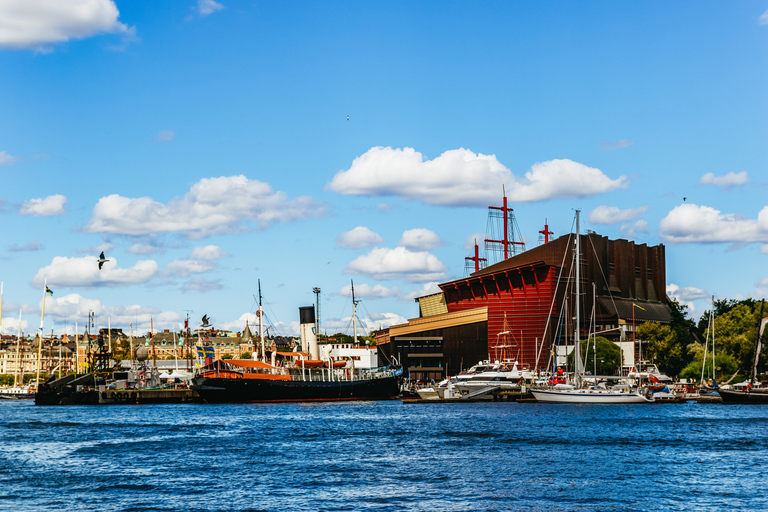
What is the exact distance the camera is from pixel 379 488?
39250 millimetres

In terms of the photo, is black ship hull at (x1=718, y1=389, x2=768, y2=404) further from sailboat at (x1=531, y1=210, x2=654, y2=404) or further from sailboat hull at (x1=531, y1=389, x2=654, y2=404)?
sailboat hull at (x1=531, y1=389, x2=654, y2=404)

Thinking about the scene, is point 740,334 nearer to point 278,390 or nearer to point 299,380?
point 299,380

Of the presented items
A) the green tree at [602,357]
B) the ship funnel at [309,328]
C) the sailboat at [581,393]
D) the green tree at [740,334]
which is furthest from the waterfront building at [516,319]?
the sailboat at [581,393]

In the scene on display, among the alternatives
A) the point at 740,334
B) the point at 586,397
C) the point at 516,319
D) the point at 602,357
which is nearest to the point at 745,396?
the point at 586,397

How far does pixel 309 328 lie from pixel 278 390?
19.6 m

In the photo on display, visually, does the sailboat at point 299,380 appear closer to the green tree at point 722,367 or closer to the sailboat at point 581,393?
the sailboat at point 581,393

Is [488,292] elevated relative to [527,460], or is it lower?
elevated

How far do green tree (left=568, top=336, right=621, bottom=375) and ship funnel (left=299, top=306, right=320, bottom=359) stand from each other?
42023mm

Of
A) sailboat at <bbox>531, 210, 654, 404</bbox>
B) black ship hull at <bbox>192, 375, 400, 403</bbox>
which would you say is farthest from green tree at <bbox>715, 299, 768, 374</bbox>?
black ship hull at <bbox>192, 375, 400, 403</bbox>

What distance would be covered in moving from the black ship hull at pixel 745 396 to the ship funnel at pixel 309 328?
64.5 metres

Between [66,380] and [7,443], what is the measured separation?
8117 centimetres

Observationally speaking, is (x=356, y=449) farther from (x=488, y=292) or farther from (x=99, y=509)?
(x=488, y=292)

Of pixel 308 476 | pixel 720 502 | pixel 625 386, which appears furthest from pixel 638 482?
pixel 625 386

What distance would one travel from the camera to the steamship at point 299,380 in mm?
119875
